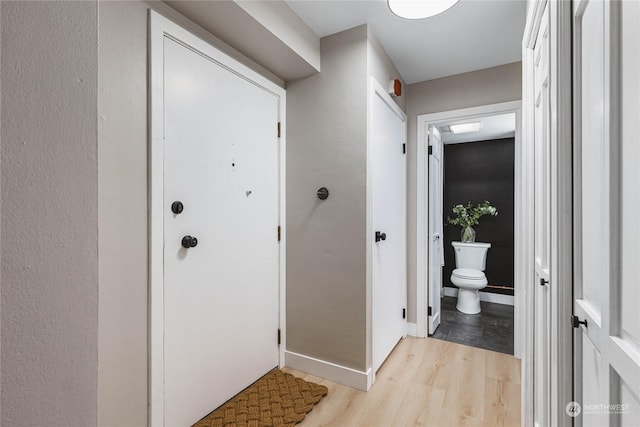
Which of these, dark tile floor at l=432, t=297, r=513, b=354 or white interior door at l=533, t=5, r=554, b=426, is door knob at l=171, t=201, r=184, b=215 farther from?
dark tile floor at l=432, t=297, r=513, b=354

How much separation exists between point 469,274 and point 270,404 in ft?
8.46

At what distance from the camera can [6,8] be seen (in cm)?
42

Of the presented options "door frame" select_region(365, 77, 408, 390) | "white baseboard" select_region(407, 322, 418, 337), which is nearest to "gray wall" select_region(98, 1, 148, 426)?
"door frame" select_region(365, 77, 408, 390)

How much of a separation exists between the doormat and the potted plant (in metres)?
2.90

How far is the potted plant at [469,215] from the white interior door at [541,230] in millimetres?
2616

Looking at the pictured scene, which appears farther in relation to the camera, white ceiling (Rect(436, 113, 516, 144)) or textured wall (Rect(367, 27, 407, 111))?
white ceiling (Rect(436, 113, 516, 144))

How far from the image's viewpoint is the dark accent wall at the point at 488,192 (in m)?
3.88

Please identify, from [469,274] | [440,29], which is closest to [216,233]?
[440,29]

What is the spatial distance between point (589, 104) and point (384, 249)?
63.3 inches

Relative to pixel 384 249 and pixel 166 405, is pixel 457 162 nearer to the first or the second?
pixel 384 249

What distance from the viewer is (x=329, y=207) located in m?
2.03

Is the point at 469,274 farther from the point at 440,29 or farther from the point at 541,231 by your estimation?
the point at 440,29

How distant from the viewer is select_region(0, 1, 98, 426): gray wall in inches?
16.6

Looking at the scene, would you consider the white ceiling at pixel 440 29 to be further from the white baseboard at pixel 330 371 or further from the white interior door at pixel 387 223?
the white baseboard at pixel 330 371
